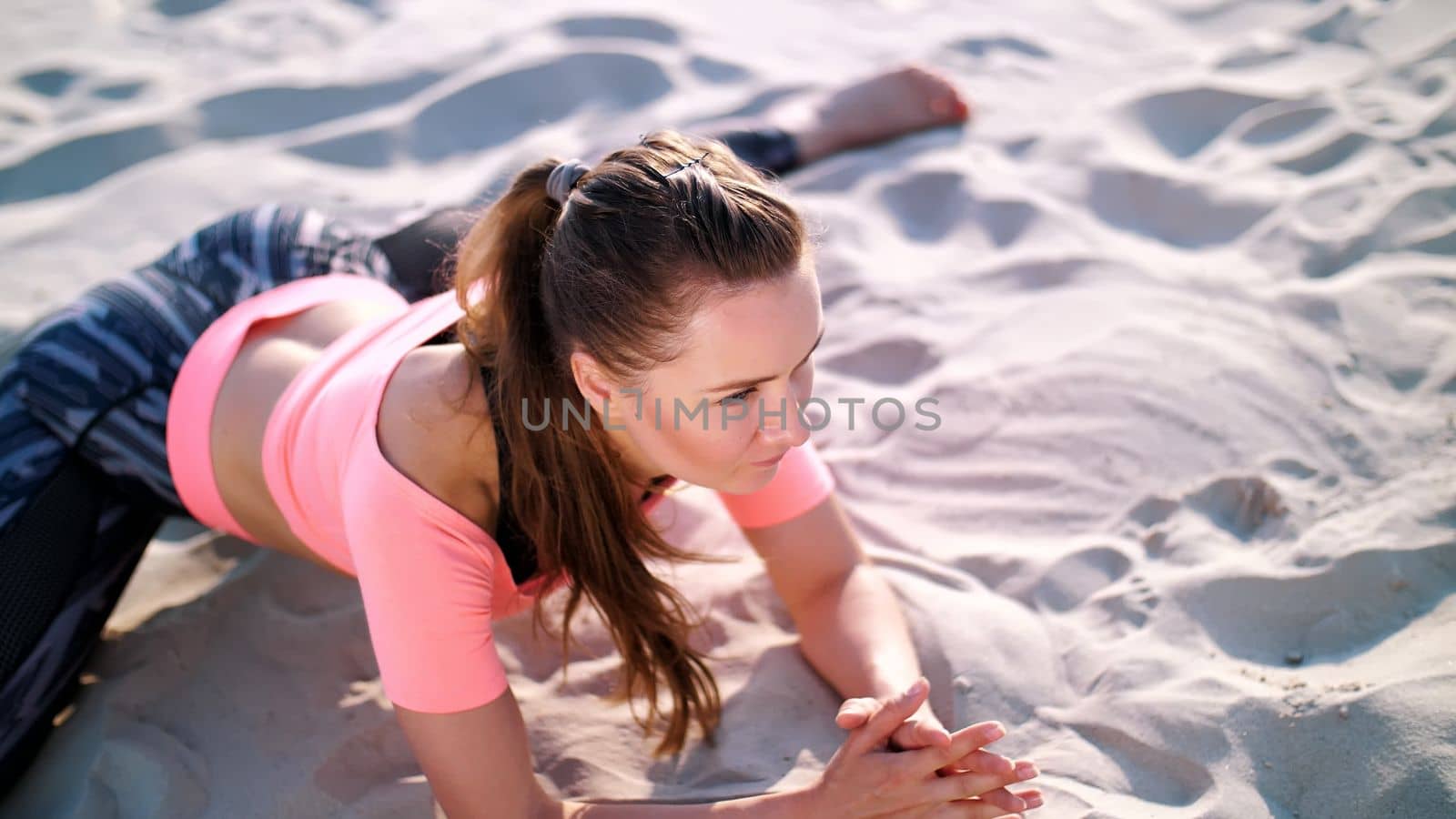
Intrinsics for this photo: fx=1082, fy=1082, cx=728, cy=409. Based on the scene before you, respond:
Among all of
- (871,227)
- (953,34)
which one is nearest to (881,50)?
(953,34)

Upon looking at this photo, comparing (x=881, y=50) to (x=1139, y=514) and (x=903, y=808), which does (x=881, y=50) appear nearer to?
(x=1139, y=514)

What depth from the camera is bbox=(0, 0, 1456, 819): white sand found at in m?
1.85

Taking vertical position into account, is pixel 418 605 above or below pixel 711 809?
above

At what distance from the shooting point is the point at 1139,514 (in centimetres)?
220

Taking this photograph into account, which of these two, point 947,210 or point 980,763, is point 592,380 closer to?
point 980,763

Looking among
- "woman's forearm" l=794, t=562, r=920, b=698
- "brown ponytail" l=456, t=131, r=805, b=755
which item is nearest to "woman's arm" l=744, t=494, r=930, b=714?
"woman's forearm" l=794, t=562, r=920, b=698

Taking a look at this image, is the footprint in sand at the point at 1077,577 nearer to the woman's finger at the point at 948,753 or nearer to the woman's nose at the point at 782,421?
the woman's finger at the point at 948,753

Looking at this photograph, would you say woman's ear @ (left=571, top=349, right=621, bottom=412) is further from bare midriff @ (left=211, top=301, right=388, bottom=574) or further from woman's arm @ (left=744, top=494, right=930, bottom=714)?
bare midriff @ (left=211, top=301, right=388, bottom=574)

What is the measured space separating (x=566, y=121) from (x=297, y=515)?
2.15 meters

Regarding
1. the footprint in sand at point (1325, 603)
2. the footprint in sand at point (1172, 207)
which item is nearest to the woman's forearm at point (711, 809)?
the footprint in sand at point (1325, 603)

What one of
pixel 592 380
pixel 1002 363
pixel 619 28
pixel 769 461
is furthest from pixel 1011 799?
pixel 619 28

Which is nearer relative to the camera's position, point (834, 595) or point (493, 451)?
point (493, 451)

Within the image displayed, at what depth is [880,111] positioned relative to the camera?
Answer: 136 inches

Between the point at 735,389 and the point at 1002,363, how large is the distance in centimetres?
129
